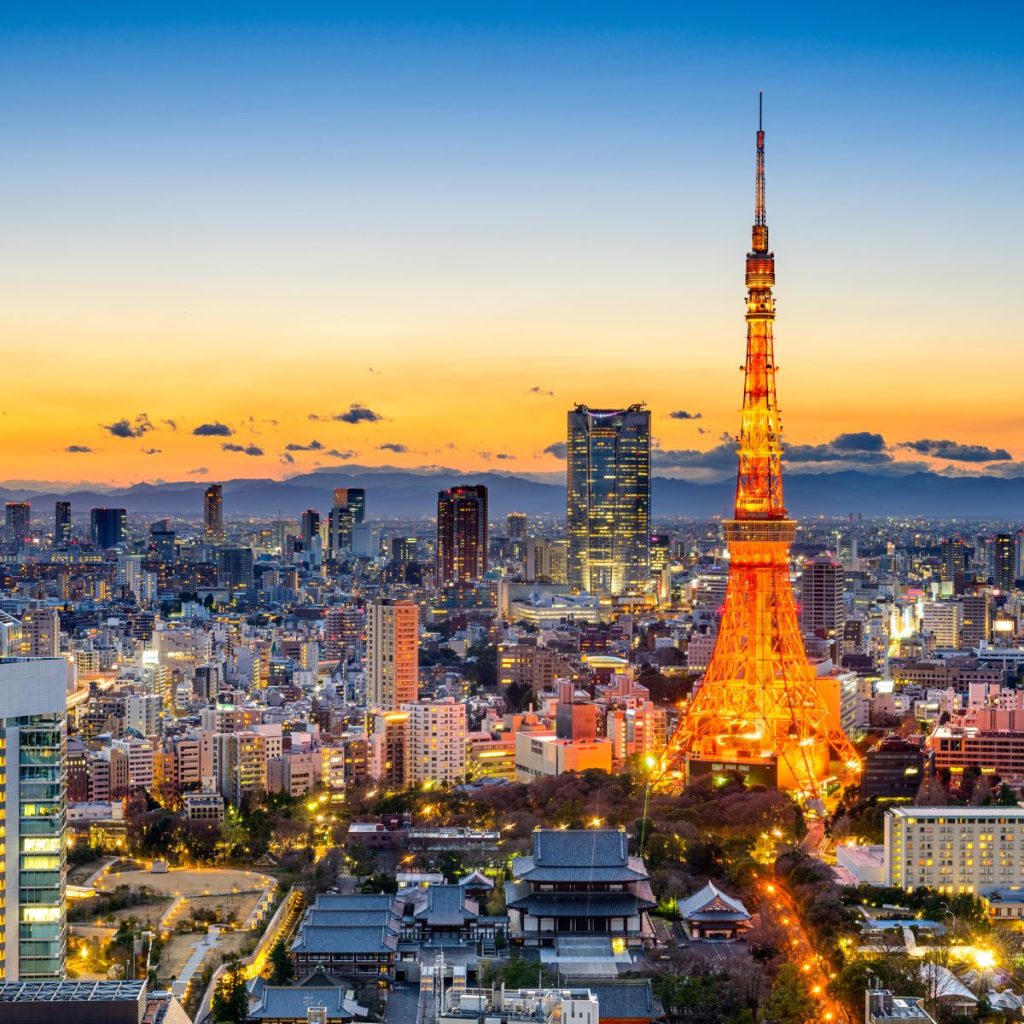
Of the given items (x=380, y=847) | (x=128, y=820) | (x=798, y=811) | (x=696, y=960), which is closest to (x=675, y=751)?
(x=798, y=811)

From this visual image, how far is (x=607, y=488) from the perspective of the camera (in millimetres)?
57000

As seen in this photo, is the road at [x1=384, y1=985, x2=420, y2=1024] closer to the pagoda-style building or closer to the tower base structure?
the pagoda-style building

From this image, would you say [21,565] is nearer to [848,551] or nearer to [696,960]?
[848,551]

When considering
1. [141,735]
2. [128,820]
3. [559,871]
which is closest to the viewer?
[559,871]

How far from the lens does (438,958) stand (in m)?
14.0

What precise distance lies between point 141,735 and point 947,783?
11.4m

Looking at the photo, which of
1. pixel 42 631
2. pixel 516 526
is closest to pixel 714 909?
pixel 42 631

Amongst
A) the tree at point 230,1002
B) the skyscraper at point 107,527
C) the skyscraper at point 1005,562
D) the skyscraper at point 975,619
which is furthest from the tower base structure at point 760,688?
the skyscraper at point 107,527

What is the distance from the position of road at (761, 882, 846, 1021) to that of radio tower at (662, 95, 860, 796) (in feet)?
17.3

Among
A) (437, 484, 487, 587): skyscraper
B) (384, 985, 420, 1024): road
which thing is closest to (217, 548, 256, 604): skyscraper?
(437, 484, 487, 587): skyscraper

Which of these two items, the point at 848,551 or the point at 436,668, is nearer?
the point at 436,668

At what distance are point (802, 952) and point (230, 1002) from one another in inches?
180

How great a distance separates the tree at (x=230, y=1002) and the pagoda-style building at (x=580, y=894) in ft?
9.86

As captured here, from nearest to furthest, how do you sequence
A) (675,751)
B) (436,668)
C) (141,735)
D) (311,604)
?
(675,751) < (141,735) < (436,668) < (311,604)
